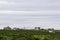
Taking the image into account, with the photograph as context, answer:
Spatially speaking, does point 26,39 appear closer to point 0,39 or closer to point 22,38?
point 22,38

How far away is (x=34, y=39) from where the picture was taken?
59281 mm

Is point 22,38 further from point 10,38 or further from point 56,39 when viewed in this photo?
point 56,39

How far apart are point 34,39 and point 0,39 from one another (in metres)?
7.71

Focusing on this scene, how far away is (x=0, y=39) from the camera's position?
5606cm

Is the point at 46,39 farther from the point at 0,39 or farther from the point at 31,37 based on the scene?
the point at 0,39

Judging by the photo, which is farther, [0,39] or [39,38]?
[39,38]

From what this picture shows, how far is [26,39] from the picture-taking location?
191 feet

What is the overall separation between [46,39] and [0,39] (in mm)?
10769

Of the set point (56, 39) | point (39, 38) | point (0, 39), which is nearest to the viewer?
point (0, 39)

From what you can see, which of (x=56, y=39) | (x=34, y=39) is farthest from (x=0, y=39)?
(x=56, y=39)

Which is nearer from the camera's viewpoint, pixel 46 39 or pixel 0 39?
pixel 0 39

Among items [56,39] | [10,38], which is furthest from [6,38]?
[56,39]

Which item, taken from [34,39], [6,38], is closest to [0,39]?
[6,38]

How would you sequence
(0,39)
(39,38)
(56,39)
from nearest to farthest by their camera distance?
(0,39)
(39,38)
(56,39)
